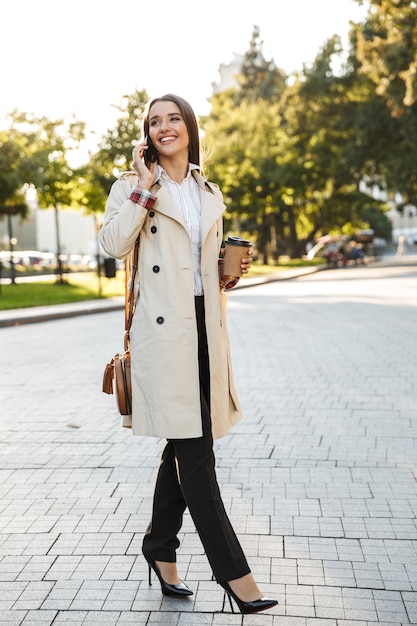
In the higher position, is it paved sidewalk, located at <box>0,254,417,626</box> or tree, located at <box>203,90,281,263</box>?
tree, located at <box>203,90,281,263</box>

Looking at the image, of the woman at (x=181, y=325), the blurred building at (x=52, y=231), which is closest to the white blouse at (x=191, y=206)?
the woman at (x=181, y=325)

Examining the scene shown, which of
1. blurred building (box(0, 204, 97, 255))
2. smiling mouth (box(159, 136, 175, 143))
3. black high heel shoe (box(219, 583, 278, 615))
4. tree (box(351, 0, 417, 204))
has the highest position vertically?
tree (box(351, 0, 417, 204))

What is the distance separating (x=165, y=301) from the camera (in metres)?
3.47

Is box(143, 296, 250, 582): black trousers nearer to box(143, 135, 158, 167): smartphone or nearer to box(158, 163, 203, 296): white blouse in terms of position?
box(158, 163, 203, 296): white blouse

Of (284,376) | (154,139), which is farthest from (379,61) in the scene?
(154,139)

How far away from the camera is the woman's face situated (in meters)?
3.62

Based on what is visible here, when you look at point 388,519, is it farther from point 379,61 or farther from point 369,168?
point 369,168

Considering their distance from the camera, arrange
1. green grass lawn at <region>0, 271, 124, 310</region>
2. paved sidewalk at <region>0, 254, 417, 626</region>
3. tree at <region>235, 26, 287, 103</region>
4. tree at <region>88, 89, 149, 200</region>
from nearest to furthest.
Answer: paved sidewalk at <region>0, 254, 417, 626</region>
green grass lawn at <region>0, 271, 124, 310</region>
tree at <region>88, 89, 149, 200</region>
tree at <region>235, 26, 287, 103</region>

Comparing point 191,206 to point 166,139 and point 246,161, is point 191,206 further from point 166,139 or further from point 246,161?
point 246,161

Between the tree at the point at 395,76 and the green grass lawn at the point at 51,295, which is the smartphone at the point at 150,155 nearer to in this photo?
the green grass lawn at the point at 51,295

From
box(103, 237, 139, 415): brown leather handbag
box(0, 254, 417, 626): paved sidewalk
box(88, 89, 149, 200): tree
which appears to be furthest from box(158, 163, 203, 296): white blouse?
box(88, 89, 149, 200): tree

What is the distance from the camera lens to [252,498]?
512cm

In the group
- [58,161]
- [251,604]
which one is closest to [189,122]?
[251,604]

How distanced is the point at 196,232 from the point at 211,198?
0.52 feet
